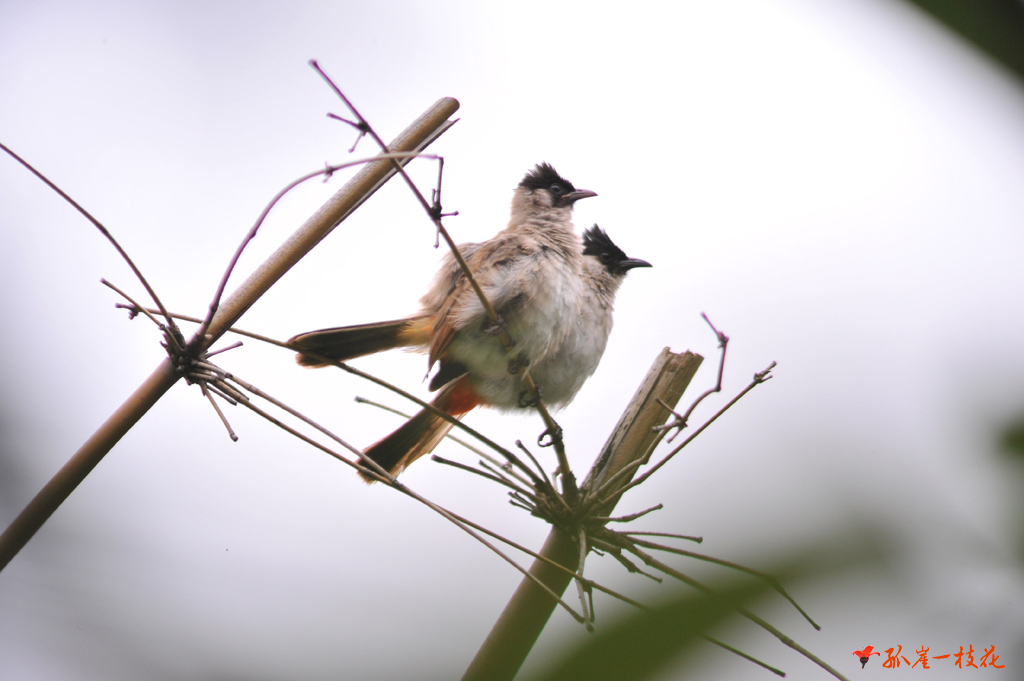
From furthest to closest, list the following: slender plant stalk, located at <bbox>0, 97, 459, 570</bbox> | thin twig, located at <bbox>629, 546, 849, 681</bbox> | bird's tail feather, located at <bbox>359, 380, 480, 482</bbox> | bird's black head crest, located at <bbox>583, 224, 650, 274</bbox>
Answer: bird's black head crest, located at <bbox>583, 224, 650, 274</bbox> < bird's tail feather, located at <bbox>359, 380, 480, 482</bbox> < slender plant stalk, located at <bbox>0, 97, 459, 570</bbox> < thin twig, located at <bbox>629, 546, 849, 681</bbox>

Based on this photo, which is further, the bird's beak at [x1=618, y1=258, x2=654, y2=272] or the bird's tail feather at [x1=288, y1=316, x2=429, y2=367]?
the bird's beak at [x1=618, y1=258, x2=654, y2=272]

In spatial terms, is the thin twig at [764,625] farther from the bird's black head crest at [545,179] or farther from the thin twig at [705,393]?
the bird's black head crest at [545,179]

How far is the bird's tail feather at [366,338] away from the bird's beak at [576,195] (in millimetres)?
1332

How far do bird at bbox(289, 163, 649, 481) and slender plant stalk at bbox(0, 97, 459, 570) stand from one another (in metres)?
1.18

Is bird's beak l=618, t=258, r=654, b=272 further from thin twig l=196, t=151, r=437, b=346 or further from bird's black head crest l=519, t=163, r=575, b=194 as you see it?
thin twig l=196, t=151, r=437, b=346

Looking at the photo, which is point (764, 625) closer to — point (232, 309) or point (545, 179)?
point (232, 309)

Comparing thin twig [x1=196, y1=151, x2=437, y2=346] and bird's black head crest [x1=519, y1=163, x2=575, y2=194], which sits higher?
bird's black head crest [x1=519, y1=163, x2=575, y2=194]

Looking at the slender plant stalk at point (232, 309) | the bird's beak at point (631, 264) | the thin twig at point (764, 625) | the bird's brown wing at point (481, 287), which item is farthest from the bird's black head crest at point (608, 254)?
the thin twig at point (764, 625)

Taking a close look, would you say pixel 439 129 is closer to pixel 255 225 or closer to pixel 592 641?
pixel 255 225

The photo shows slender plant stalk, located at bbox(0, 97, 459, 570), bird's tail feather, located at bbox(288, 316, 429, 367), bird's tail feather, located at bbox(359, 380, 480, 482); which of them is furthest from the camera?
bird's tail feather, located at bbox(359, 380, 480, 482)

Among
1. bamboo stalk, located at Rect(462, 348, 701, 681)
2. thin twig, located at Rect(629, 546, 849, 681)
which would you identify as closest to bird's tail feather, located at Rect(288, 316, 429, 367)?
bamboo stalk, located at Rect(462, 348, 701, 681)

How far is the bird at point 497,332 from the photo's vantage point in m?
2.80

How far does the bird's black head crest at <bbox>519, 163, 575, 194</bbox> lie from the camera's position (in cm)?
416

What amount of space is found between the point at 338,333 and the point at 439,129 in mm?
1621
